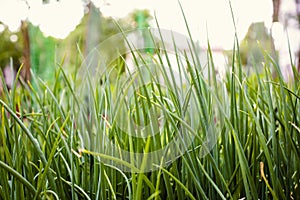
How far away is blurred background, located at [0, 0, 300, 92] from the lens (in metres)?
0.74

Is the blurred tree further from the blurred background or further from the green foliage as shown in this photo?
the green foliage

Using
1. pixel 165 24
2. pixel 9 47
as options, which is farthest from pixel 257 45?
pixel 9 47

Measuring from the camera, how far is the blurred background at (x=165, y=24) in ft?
2.41

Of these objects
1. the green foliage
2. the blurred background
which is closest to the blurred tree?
the blurred background

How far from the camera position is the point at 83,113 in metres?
0.56

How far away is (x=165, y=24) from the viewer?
90 centimetres

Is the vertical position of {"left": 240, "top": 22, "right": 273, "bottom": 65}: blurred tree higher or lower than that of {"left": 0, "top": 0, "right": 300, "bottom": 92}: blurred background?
lower

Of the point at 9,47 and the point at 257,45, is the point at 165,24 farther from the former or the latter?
the point at 9,47

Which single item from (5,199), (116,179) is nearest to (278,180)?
(116,179)

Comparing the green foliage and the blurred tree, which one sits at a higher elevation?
the green foliage

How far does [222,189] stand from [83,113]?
22 cm

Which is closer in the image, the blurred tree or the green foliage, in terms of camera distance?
the blurred tree

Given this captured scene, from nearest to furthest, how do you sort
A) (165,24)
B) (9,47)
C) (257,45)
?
1. (257,45)
2. (165,24)
3. (9,47)

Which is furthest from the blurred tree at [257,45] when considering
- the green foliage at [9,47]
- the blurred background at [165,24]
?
the green foliage at [9,47]
